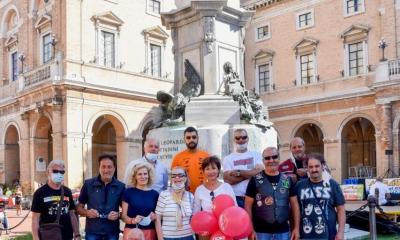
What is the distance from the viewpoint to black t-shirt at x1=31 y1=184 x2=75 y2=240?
18.2ft

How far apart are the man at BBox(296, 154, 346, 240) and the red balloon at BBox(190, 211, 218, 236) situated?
0.91 m

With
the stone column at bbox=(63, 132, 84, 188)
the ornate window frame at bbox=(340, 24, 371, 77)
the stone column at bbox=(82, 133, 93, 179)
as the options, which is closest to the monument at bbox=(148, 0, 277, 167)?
the stone column at bbox=(63, 132, 84, 188)

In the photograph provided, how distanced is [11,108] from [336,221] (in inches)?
1196

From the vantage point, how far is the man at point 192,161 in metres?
6.18

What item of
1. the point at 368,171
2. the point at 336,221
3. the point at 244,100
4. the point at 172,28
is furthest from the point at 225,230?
the point at 368,171

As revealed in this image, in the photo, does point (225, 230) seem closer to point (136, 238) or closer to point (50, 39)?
point (136, 238)

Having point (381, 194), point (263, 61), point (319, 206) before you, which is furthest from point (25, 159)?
point (319, 206)

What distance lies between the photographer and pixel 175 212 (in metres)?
5.49

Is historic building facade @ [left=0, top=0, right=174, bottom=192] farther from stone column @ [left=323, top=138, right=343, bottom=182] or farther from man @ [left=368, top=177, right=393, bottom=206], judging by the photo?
man @ [left=368, top=177, right=393, bottom=206]

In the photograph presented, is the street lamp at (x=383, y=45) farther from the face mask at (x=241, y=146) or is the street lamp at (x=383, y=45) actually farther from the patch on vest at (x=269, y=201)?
the patch on vest at (x=269, y=201)

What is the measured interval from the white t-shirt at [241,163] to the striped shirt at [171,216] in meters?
0.92

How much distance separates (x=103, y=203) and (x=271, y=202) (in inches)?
71.2

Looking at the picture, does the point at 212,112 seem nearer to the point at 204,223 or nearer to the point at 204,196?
the point at 204,196

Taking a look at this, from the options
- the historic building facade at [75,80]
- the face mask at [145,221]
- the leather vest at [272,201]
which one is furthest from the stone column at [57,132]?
the leather vest at [272,201]
